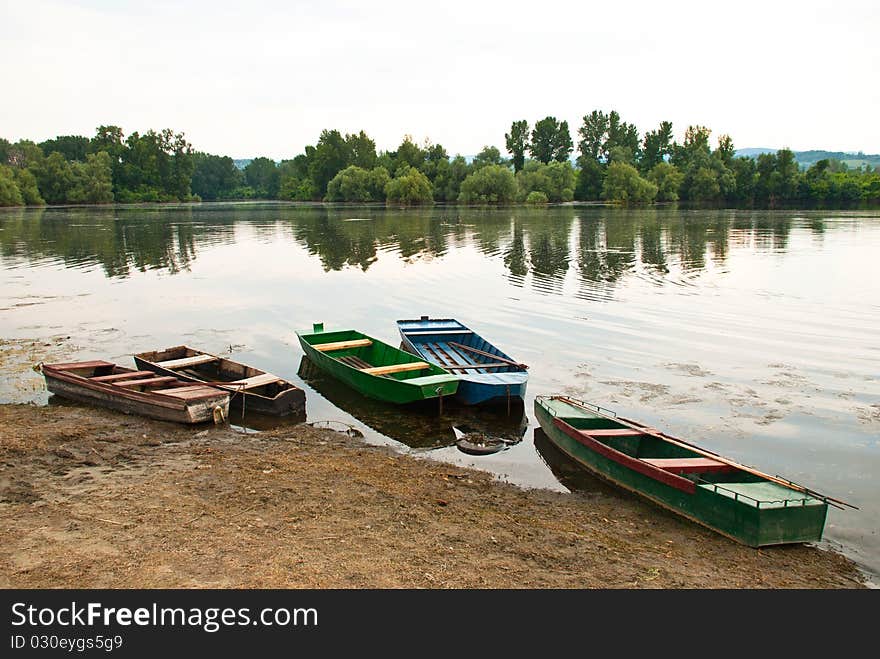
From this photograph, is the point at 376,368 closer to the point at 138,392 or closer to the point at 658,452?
the point at 138,392

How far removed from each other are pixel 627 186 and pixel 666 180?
14.3 meters

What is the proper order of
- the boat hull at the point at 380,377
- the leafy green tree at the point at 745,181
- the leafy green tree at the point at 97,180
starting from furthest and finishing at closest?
the leafy green tree at the point at 97,180
the leafy green tree at the point at 745,181
the boat hull at the point at 380,377

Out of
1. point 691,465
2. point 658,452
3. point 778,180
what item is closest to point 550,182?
point 778,180

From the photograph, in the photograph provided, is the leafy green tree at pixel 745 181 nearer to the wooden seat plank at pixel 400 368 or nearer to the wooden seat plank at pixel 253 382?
the wooden seat plank at pixel 400 368

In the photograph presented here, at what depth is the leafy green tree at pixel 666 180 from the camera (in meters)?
144

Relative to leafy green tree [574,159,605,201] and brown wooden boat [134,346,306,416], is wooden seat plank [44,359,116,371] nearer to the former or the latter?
brown wooden boat [134,346,306,416]

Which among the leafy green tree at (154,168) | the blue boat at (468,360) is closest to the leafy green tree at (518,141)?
the leafy green tree at (154,168)

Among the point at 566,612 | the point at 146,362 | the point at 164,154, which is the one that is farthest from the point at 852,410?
the point at 164,154

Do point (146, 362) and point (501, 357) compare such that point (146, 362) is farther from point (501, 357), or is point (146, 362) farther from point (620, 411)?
point (620, 411)

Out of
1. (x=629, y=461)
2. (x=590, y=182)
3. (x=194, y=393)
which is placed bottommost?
(x=629, y=461)

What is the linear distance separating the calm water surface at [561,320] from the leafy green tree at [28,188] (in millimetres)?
93784

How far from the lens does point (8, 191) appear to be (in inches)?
4946

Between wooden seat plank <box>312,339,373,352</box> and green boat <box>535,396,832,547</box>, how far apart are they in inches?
249

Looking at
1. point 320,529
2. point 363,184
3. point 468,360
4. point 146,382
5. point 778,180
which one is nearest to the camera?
point 320,529
